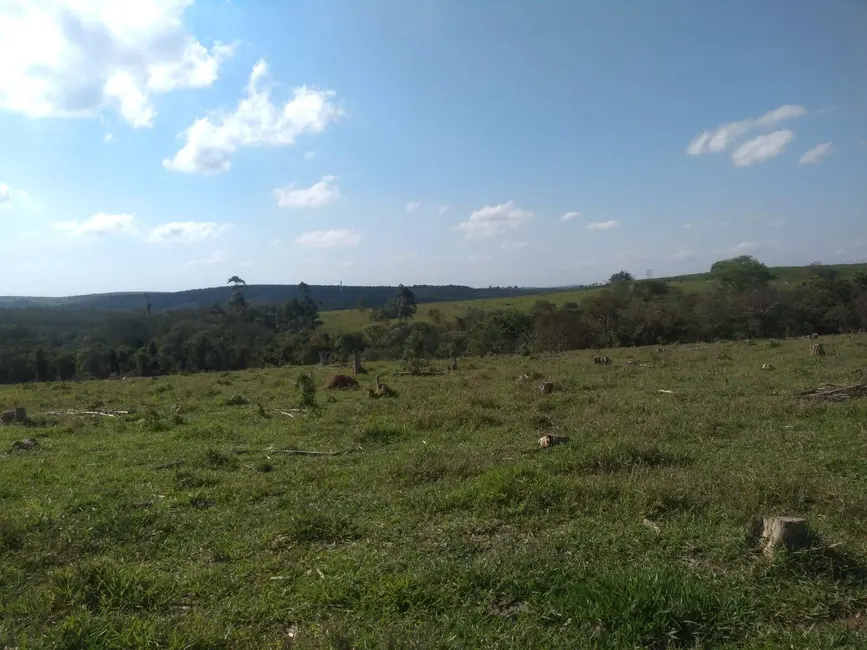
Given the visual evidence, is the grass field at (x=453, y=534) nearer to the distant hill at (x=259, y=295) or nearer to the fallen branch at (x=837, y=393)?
the fallen branch at (x=837, y=393)

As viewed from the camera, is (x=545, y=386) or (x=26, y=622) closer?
(x=26, y=622)

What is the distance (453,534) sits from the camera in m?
5.48

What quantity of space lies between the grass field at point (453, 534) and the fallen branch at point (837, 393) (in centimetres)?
76

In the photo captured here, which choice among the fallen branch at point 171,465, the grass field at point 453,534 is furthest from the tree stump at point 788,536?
the fallen branch at point 171,465

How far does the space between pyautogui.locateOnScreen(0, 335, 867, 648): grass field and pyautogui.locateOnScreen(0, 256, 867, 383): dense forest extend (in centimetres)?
1306

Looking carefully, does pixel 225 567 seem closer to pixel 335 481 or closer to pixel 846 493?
pixel 335 481

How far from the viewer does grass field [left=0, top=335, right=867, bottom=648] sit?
396 cm

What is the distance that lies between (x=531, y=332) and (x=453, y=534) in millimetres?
35276

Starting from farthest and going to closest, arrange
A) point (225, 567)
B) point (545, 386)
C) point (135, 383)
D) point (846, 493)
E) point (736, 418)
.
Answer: point (135, 383)
point (545, 386)
point (736, 418)
point (846, 493)
point (225, 567)

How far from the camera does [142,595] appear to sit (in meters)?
4.59

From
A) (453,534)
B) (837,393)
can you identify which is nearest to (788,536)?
(453,534)

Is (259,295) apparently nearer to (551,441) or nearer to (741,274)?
(741,274)

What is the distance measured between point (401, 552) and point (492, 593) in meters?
1.05

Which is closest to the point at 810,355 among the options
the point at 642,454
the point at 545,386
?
the point at 545,386
